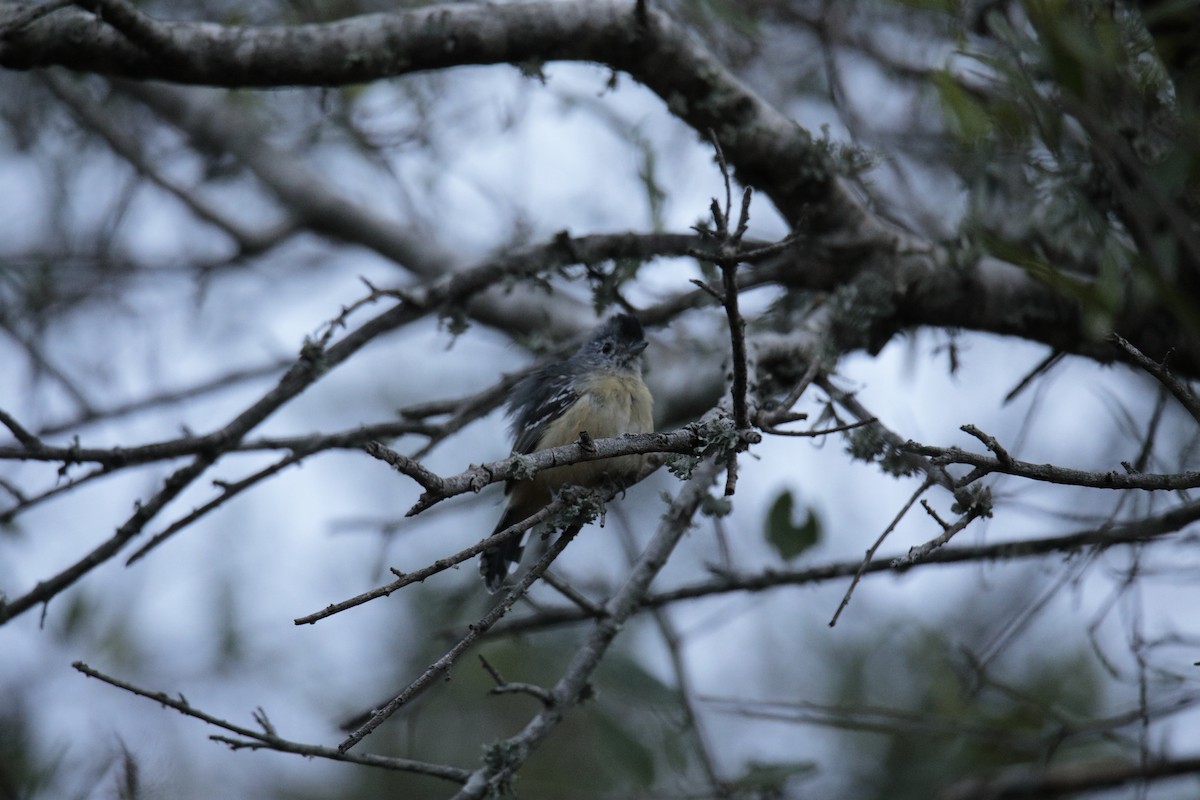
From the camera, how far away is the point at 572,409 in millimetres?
3770

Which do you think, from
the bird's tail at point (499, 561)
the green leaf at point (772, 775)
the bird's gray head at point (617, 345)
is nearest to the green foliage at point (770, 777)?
the green leaf at point (772, 775)

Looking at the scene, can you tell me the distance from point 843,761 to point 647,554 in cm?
335

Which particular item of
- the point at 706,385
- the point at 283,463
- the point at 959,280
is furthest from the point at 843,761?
the point at 283,463

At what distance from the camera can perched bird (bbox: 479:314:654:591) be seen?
3707 millimetres

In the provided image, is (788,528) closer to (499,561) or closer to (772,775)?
(772,775)

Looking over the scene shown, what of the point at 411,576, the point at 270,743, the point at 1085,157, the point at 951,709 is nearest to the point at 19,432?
the point at 270,743

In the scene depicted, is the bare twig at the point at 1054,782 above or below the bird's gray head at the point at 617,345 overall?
below

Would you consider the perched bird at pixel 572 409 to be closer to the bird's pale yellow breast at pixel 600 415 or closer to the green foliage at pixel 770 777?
the bird's pale yellow breast at pixel 600 415

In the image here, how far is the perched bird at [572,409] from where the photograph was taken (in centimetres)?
371

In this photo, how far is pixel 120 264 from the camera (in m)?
6.12

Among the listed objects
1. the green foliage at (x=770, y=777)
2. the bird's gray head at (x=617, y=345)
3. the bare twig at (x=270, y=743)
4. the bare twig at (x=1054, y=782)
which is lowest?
the bare twig at (x=270, y=743)

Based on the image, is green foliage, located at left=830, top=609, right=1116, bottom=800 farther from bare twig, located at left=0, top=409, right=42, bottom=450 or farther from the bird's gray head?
bare twig, located at left=0, top=409, right=42, bottom=450

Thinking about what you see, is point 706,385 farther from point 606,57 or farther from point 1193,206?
point 1193,206

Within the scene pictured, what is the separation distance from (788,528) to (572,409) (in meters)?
0.95
